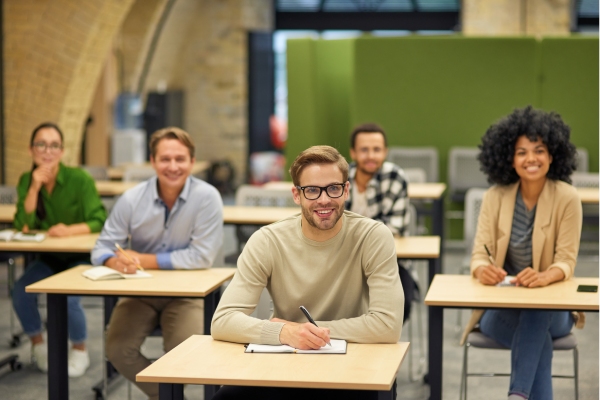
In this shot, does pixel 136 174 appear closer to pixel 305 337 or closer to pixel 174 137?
pixel 174 137

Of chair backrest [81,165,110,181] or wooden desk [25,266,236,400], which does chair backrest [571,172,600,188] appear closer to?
wooden desk [25,266,236,400]

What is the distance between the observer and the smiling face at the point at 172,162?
4508 millimetres

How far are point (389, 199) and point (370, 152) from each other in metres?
0.31

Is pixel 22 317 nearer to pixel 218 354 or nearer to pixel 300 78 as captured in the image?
pixel 218 354

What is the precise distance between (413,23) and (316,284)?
15.0m

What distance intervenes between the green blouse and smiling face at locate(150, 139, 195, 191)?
1.06m

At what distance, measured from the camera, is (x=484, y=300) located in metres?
3.72

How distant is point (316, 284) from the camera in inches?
127

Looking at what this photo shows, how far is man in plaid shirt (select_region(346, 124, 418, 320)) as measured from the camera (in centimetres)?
538

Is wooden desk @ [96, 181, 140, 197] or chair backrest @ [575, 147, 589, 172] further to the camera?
chair backrest @ [575, 147, 589, 172]

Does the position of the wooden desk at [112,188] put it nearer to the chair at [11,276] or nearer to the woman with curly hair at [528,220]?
the chair at [11,276]

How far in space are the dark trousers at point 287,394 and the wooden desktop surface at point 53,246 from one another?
7.27 feet

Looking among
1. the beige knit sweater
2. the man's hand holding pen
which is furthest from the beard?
the man's hand holding pen

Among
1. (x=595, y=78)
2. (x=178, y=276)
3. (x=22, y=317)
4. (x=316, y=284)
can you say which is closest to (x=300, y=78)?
(x=595, y=78)
